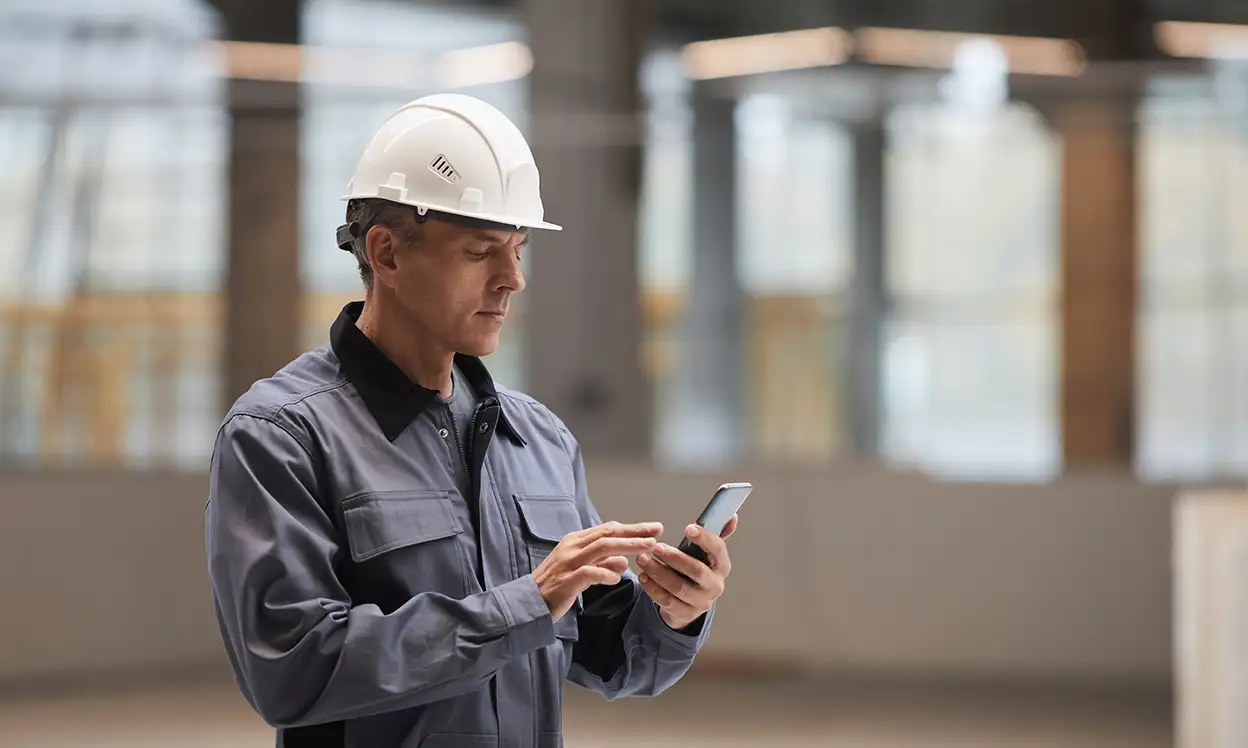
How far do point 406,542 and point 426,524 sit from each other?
0.04 metres

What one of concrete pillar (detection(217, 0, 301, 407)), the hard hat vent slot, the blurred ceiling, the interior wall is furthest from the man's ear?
the blurred ceiling

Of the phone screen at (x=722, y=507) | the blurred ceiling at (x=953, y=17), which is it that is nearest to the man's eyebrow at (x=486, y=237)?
the phone screen at (x=722, y=507)

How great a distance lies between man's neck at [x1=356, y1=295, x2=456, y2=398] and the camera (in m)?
2.01

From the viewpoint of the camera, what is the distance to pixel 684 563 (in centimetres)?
197

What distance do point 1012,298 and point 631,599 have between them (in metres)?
6.02

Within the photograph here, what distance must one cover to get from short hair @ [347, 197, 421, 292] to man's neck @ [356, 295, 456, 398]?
0.05 metres

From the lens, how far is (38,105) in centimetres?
777

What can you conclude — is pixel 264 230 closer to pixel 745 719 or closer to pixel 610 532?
pixel 745 719

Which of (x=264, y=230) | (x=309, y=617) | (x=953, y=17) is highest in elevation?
(x=953, y=17)

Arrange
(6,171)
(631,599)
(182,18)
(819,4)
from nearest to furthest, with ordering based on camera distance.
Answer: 1. (631,599)
2. (6,171)
3. (182,18)
4. (819,4)

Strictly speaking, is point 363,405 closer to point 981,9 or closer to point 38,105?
point 38,105

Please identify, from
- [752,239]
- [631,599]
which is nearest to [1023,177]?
[752,239]

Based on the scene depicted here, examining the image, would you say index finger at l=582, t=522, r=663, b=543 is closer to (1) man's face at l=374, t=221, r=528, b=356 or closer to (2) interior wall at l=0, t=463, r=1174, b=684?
(1) man's face at l=374, t=221, r=528, b=356

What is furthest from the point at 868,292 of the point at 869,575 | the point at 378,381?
the point at 378,381
